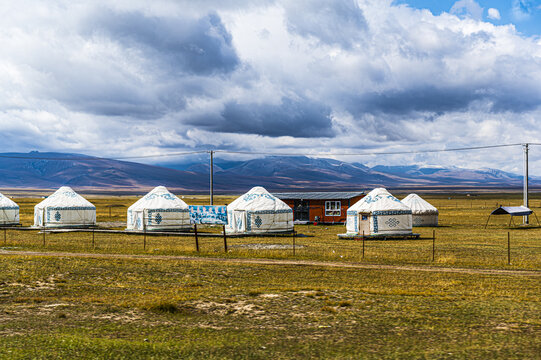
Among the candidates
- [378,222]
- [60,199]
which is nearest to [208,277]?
[378,222]

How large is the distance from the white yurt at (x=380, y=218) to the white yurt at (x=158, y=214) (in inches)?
534

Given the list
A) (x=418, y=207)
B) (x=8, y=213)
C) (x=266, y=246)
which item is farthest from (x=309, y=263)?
(x=8, y=213)

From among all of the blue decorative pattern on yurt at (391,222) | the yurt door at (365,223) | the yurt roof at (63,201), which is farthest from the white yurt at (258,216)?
the yurt roof at (63,201)

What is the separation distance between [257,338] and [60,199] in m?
39.7

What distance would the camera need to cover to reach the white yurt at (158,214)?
41094mm

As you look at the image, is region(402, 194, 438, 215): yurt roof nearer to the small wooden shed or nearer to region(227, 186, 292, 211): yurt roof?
the small wooden shed

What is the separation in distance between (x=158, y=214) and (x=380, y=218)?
54.8 feet

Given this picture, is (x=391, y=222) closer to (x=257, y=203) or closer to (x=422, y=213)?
(x=257, y=203)

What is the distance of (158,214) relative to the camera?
4131cm

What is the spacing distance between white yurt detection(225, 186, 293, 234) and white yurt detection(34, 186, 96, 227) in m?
14.1

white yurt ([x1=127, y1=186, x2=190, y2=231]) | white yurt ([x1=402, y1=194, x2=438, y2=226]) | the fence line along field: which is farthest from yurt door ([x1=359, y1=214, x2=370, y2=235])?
white yurt ([x1=127, y1=186, x2=190, y2=231])

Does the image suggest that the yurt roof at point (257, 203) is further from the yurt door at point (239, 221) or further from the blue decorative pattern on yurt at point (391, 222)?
the blue decorative pattern on yurt at point (391, 222)

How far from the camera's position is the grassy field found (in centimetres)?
974

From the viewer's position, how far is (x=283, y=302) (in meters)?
14.0
